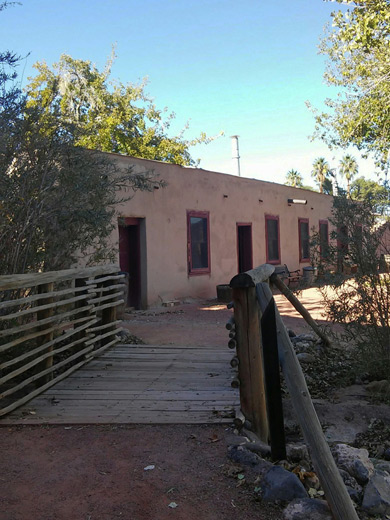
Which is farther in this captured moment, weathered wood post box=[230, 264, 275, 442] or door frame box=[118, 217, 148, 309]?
door frame box=[118, 217, 148, 309]

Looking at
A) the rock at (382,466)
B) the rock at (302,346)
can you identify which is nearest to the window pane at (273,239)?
the rock at (302,346)

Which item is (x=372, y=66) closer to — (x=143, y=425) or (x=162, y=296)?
(x=162, y=296)

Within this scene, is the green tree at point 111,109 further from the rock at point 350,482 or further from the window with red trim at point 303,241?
the rock at point 350,482

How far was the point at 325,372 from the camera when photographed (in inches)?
264

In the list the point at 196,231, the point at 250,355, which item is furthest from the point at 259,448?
the point at 196,231

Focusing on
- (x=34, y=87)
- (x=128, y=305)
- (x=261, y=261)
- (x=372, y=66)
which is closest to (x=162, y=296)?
(x=128, y=305)

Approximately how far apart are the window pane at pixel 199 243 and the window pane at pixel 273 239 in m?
4.59

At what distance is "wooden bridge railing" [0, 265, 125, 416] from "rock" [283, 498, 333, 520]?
9.10ft

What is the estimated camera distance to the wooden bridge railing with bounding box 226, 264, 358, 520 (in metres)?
2.87

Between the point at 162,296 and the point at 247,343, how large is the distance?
364 inches

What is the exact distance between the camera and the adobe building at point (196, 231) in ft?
42.0

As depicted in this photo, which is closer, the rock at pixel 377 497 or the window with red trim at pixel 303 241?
the rock at pixel 377 497

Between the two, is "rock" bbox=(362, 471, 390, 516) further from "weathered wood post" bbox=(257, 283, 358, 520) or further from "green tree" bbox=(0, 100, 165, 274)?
"green tree" bbox=(0, 100, 165, 274)

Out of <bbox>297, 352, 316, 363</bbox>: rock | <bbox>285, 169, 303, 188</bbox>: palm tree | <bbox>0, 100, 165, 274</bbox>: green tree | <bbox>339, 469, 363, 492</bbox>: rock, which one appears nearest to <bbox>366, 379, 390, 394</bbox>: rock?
<bbox>297, 352, 316, 363</bbox>: rock
